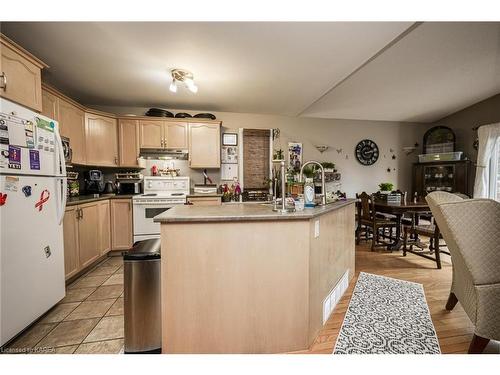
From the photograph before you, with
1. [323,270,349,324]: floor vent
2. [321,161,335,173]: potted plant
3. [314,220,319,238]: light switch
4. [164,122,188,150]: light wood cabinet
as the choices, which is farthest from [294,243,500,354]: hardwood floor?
[164,122,188,150]: light wood cabinet

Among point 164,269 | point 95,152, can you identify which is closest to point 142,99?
point 95,152

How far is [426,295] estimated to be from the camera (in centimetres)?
221

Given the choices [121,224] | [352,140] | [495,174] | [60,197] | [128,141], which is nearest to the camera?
[60,197]

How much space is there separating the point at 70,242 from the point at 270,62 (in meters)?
3.07

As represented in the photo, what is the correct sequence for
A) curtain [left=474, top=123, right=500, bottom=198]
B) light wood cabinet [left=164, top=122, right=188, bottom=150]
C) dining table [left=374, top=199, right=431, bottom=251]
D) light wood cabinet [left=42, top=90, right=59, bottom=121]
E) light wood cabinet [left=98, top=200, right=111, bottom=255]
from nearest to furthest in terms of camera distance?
light wood cabinet [left=42, top=90, right=59, bottom=121]
light wood cabinet [left=98, top=200, right=111, bottom=255]
dining table [left=374, top=199, right=431, bottom=251]
light wood cabinet [left=164, top=122, right=188, bottom=150]
curtain [left=474, top=123, right=500, bottom=198]

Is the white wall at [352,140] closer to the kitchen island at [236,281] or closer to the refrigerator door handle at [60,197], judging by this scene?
the refrigerator door handle at [60,197]

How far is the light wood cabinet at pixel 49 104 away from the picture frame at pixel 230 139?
251 cm

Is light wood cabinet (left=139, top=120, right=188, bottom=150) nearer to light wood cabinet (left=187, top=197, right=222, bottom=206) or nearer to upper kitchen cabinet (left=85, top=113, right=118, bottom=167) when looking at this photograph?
upper kitchen cabinet (left=85, top=113, right=118, bottom=167)

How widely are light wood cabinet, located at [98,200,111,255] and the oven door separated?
1.21 feet

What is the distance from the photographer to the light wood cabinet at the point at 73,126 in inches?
109

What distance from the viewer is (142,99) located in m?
3.63

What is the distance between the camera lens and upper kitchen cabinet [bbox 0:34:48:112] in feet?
5.36

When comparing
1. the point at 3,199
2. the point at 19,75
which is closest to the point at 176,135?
the point at 19,75

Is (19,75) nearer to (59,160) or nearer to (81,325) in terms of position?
(59,160)
